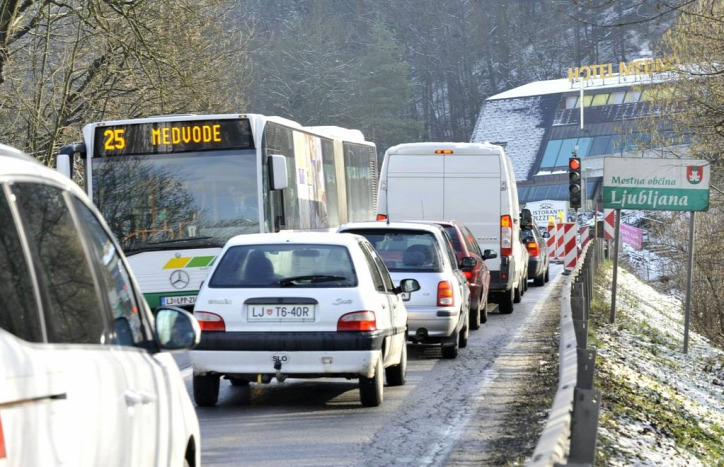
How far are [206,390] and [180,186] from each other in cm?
807

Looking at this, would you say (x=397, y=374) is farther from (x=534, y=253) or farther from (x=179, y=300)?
(x=534, y=253)

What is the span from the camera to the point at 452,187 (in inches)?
908

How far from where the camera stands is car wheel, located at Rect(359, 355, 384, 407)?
1073 centimetres

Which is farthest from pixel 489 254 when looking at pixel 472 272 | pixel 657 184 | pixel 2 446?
pixel 2 446

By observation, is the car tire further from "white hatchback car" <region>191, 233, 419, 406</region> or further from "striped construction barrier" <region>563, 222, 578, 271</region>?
"striped construction barrier" <region>563, 222, 578, 271</region>

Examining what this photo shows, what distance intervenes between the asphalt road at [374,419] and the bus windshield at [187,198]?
12.9 ft

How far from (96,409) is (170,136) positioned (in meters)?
15.4

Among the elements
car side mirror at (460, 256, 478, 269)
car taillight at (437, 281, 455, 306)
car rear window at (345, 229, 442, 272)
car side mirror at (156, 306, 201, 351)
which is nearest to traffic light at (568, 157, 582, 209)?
car side mirror at (460, 256, 478, 269)

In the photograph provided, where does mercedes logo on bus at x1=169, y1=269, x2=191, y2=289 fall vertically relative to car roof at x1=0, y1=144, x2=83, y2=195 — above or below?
below

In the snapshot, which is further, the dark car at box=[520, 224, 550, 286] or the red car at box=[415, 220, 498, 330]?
the dark car at box=[520, 224, 550, 286]

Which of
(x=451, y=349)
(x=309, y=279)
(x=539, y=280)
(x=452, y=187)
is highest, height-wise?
(x=452, y=187)

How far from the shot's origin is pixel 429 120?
498 ft

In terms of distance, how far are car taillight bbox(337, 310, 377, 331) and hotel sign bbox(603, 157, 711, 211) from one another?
36.1ft

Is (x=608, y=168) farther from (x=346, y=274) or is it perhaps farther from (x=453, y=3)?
(x=453, y=3)
